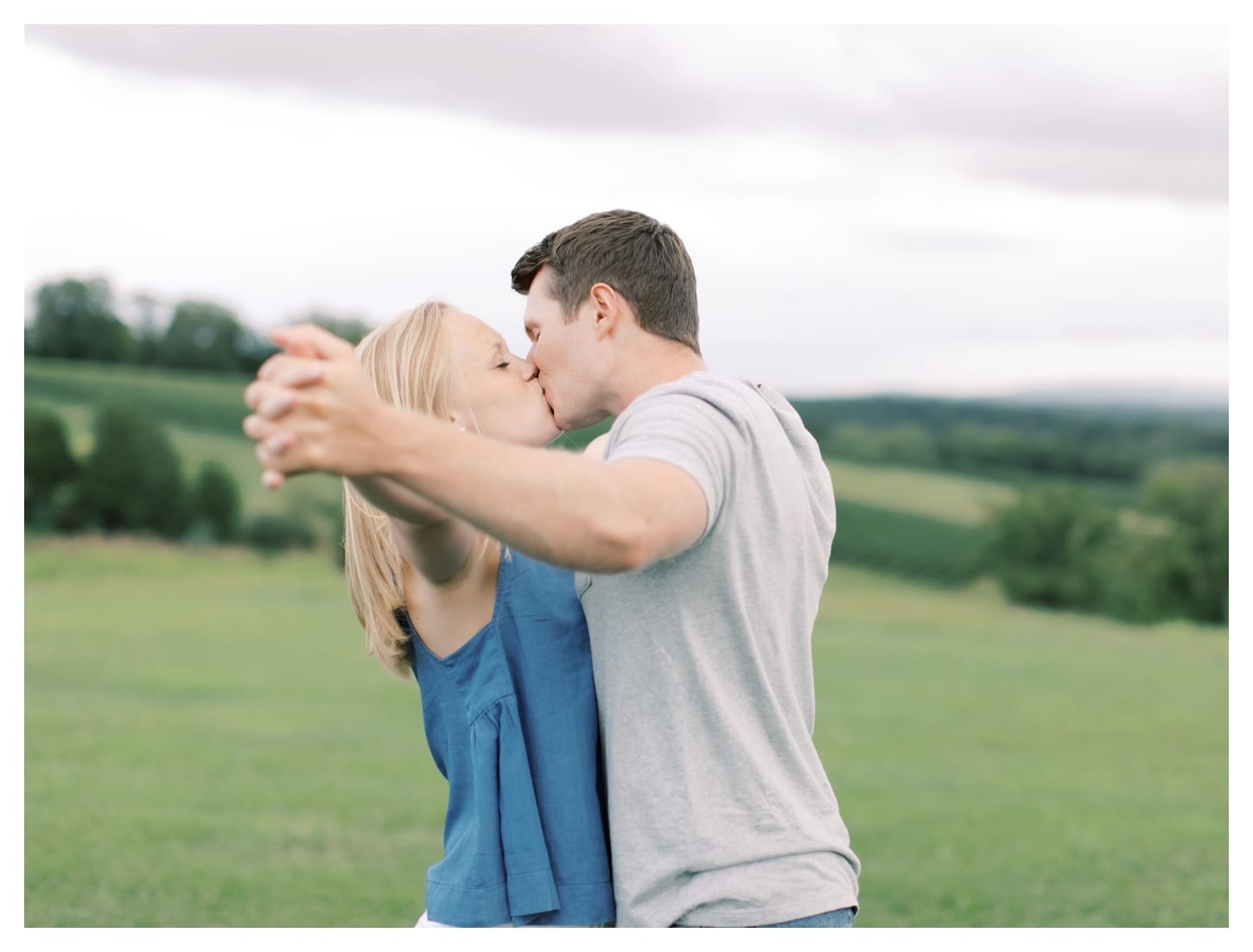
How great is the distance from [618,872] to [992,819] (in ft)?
29.8

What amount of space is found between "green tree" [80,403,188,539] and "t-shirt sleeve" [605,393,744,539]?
24.0m

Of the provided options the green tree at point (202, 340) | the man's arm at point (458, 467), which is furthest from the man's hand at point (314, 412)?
the green tree at point (202, 340)

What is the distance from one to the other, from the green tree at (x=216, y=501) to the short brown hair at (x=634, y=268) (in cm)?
2300

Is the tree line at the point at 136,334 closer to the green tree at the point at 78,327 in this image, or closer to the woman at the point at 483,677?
the green tree at the point at 78,327

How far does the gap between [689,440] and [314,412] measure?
23.3 inches

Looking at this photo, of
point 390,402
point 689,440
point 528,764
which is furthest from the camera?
point 390,402

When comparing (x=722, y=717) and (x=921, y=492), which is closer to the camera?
(x=722, y=717)

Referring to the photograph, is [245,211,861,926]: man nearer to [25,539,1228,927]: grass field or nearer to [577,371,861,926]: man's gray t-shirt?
[577,371,861,926]: man's gray t-shirt

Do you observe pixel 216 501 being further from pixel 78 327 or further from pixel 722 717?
pixel 722 717

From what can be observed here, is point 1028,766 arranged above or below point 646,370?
below

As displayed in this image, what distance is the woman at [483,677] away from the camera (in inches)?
91.7

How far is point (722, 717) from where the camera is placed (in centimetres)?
213

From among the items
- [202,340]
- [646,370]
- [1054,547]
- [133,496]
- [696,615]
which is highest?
[202,340]

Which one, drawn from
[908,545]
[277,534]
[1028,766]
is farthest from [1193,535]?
[277,534]
